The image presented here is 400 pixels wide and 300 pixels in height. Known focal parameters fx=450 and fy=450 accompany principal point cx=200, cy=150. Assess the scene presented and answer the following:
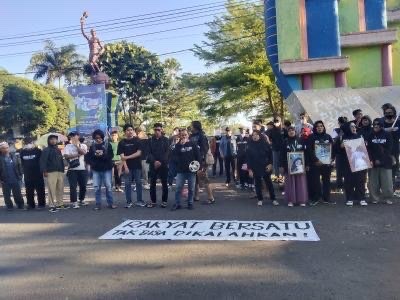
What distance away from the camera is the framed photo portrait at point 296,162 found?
9477 millimetres

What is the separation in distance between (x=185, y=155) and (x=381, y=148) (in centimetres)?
411

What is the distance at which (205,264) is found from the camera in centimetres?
559

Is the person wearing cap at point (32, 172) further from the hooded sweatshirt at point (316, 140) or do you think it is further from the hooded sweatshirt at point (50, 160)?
the hooded sweatshirt at point (316, 140)

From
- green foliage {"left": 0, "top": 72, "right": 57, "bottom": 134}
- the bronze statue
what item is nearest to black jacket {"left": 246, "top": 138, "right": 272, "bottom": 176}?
the bronze statue

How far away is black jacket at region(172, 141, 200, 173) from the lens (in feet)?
31.2

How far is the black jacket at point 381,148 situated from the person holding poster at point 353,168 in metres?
0.31

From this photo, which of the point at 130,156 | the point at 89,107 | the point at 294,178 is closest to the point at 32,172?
the point at 130,156

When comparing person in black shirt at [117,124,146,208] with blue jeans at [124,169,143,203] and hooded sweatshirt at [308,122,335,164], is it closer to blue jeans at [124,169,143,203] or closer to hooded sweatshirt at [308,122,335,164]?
blue jeans at [124,169,143,203]

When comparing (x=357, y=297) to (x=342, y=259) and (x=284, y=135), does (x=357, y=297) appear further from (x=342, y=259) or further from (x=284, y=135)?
(x=284, y=135)

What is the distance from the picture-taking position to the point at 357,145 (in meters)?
9.38

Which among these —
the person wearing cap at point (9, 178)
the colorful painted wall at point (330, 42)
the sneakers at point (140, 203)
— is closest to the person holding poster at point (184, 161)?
the sneakers at point (140, 203)

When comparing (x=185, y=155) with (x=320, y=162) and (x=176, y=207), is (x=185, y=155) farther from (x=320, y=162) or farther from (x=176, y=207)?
(x=320, y=162)

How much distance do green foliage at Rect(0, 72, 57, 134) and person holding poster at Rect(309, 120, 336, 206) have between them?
34.8 meters

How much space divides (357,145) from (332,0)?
21.2 ft
